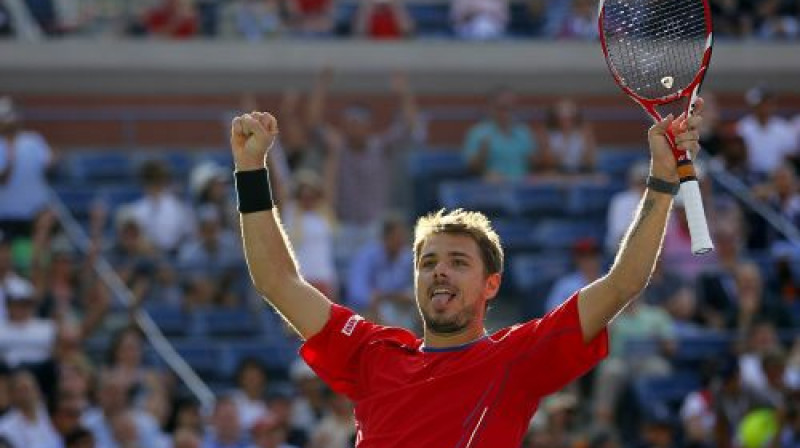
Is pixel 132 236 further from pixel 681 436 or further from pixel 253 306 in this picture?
pixel 681 436

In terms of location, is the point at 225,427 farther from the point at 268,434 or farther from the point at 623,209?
the point at 623,209

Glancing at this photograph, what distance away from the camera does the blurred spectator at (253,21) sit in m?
18.1

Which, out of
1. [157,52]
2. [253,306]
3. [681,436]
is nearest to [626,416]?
[681,436]

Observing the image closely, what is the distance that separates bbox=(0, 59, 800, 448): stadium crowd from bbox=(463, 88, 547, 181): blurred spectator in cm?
1

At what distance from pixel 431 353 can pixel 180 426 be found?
5.68 metres

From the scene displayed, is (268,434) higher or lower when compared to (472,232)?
lower

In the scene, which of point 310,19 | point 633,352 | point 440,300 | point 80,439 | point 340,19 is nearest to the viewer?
point 440,300

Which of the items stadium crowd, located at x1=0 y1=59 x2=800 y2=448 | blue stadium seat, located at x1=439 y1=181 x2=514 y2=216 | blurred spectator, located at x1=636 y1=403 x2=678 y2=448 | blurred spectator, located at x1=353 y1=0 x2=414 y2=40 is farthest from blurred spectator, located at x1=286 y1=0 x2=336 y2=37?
blurred spectator, located at x1=636 y1=403 x2=678 y2=448

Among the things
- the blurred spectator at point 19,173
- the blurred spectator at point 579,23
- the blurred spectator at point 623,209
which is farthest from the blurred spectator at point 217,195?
the blurred spectator at point 579,23

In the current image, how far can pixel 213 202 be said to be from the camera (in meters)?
14.2

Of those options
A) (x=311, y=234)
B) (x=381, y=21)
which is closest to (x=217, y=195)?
(x=311, y=234)

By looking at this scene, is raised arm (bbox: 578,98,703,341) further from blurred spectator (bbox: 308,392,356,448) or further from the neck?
blurred spectator (bbox: 308,392,356,448)

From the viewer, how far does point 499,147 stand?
607 inches

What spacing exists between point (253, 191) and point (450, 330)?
72cm
